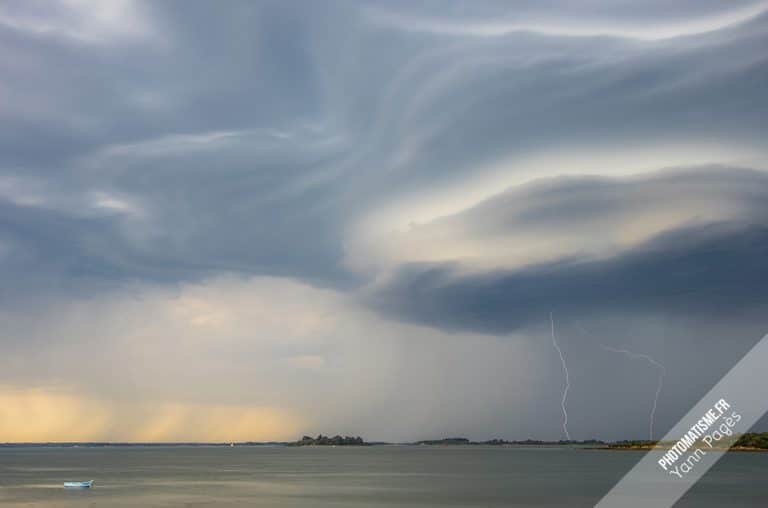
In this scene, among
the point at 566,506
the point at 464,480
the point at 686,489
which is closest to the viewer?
the point at 566,506

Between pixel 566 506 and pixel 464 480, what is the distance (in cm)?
4616

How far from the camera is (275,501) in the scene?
82.1 meters

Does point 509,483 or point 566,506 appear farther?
point 509,483

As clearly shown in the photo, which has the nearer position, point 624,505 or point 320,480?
point 624,505

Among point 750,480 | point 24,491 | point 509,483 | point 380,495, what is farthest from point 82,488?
point 750,480

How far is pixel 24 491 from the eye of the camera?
102 meters

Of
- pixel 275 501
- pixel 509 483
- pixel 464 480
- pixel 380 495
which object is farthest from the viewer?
pixel 464 480

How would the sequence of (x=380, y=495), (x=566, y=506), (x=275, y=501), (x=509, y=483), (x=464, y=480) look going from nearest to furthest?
(x=566, y=506) → (x=275, y=501) → (x=380, y=495) → (x=509, y=483) → (x=464, y=480)

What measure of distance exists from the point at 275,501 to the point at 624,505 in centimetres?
3508

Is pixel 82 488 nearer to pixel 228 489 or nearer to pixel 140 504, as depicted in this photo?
pixel 228 489

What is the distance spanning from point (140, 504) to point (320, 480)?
47439 millimetres

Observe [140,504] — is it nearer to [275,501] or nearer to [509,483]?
[275,501]

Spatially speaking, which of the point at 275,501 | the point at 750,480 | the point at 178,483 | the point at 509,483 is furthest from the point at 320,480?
the point at 750,480

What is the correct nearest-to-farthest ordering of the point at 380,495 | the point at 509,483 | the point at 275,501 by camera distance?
1. the point at 275,501
2. the point at 380,495
3. the point at 509,483
